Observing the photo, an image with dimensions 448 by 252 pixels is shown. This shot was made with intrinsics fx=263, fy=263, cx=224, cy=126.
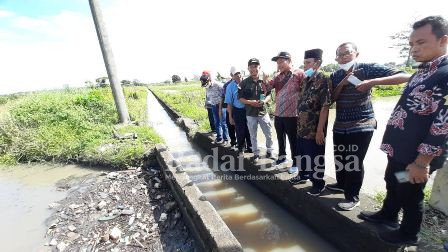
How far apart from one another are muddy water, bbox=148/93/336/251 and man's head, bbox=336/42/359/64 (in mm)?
2183

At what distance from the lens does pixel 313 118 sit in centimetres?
319

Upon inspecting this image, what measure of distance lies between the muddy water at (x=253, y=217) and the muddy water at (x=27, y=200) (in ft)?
8.30

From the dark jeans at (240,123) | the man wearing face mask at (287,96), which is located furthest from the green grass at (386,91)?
the man wearing face mask at (287,96)

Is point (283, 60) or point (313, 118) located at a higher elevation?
point (283, 60)

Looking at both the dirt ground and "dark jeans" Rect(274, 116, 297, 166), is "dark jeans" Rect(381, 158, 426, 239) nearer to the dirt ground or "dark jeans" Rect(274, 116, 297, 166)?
"dark jeans" Rect(274, 116, 297, 166)

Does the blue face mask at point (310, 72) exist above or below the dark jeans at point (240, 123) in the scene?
above

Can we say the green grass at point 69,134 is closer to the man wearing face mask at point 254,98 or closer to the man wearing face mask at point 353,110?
the man wearing face mask at point 254,98

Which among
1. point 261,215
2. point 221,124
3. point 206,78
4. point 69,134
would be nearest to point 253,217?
point 261,215

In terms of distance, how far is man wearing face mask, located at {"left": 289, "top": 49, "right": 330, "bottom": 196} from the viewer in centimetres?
301

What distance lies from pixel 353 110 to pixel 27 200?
557 centimetres

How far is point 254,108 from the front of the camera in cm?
448

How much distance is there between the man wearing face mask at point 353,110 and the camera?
102 inches

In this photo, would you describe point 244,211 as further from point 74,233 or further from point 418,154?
point 418,154

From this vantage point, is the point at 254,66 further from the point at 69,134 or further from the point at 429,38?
the point at 69,134
